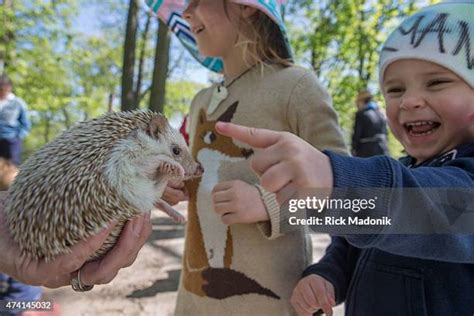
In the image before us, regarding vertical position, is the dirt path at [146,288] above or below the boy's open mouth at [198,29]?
below

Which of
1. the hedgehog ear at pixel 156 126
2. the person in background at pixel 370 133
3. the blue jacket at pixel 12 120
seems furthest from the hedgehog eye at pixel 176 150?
the person in background at pixel 370 133

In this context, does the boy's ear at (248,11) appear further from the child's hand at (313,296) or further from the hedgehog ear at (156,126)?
the child's hand at (313,296)

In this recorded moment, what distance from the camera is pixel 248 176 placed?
1.09 m

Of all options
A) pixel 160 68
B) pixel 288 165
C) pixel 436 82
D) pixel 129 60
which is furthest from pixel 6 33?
pixel 288 165

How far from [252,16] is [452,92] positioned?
0.68m

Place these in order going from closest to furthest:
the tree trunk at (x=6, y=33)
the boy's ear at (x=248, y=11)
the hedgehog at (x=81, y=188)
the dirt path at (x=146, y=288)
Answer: the hedgehog at (x=81, y=188) → the boy's ear at (x=248, y=11) → the dirt path at (x=146, y=288) → the tree trunk at (x=6, y=33)

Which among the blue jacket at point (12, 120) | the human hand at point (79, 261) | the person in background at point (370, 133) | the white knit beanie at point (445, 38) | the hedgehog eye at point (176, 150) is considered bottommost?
the human hand at point (79, 261)

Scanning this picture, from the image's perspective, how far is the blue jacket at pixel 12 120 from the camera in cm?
311

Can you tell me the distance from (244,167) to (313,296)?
40 cm

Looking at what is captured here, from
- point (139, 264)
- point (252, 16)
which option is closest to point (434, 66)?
point (252, 16)

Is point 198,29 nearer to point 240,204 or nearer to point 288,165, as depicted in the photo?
point 240,204

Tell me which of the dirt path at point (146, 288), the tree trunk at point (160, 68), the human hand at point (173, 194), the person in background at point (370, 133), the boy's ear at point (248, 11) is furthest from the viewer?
the person in background at point (370, 133)

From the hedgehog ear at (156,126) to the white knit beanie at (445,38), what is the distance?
621 mm

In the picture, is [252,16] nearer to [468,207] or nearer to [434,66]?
[434,66]
